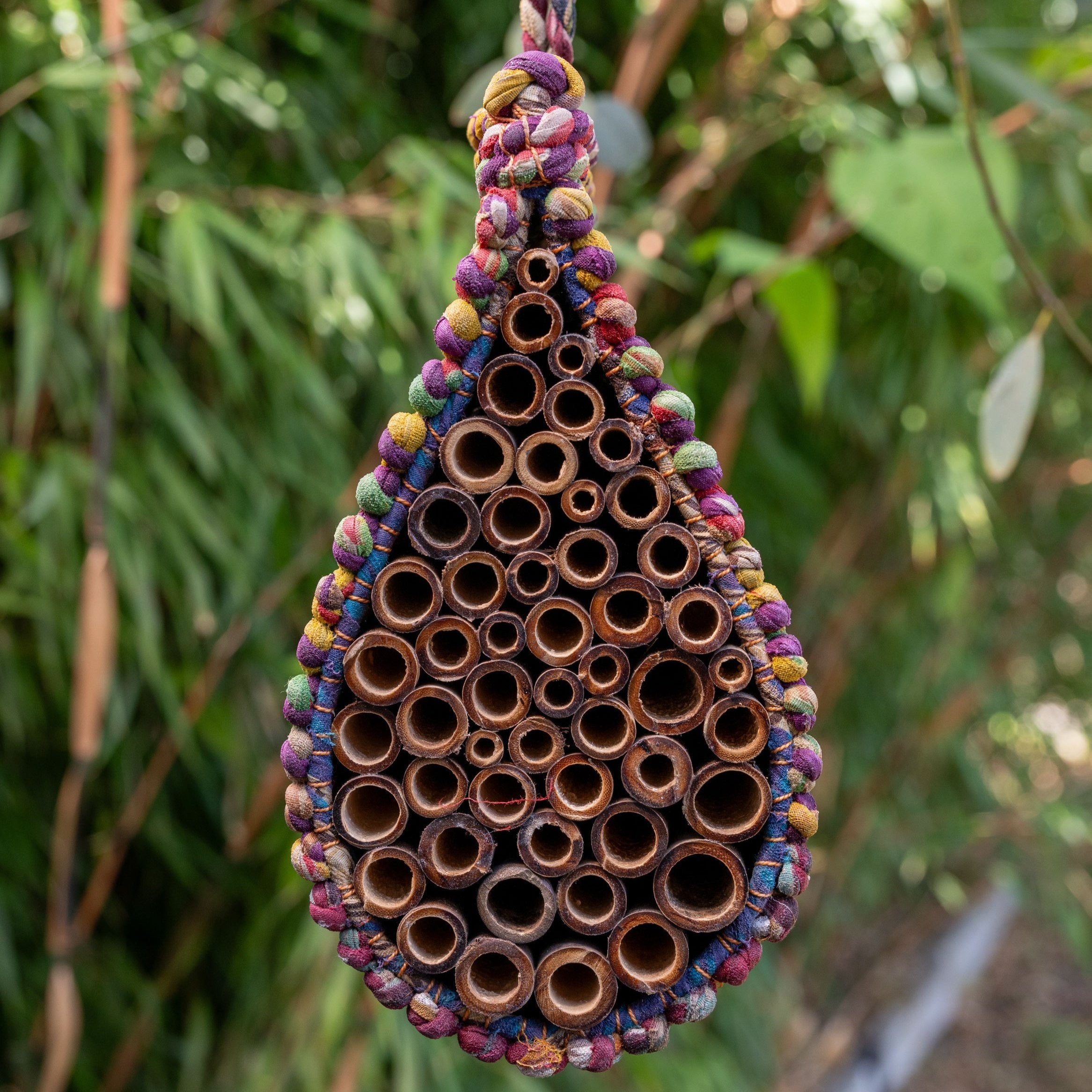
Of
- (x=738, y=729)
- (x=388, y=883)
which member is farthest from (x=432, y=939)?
(x=738, y=729)

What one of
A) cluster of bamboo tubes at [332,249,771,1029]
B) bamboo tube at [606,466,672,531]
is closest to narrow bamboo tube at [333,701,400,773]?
cluster of bamboo tubes at [332,249,771,1029]

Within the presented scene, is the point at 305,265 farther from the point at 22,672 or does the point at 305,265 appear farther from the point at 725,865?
the point at 725,865

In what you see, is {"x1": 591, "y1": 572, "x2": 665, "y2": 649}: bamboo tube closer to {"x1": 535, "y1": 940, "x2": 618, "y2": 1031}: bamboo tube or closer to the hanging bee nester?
the hanging bee nester

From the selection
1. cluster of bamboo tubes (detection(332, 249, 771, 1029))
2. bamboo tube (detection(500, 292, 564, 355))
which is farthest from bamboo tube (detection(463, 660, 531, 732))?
bamboo tube (detection(500, 292, 564, 355))

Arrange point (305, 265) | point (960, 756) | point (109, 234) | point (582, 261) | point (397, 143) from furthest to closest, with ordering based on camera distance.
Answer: point (960, 756)
point (397, 143)
point (305, 265)
point (109, 234)
point (582, 261)

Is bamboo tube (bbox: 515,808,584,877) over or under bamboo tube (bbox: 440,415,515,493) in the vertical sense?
under

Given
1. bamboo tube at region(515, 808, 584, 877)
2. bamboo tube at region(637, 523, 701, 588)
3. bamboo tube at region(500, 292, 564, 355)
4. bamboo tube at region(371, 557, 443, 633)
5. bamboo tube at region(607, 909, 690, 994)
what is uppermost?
bamboo tube at region(500, 292, 564, 355)

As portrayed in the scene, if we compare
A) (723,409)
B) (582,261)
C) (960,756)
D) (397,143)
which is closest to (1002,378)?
(582,261)
